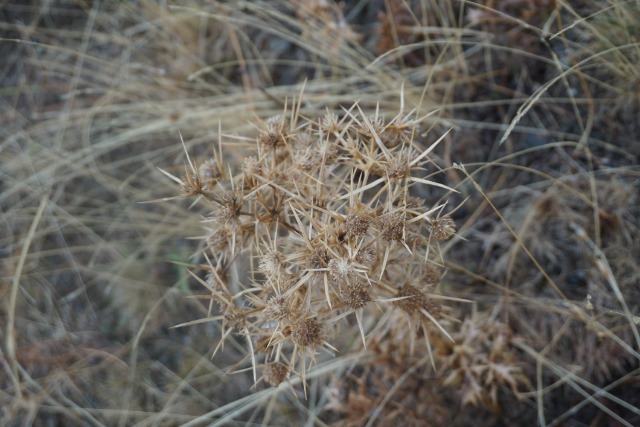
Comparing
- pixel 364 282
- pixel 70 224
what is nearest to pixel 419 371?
pixel 364 282

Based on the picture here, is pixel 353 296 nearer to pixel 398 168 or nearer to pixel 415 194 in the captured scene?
pixel 398 168

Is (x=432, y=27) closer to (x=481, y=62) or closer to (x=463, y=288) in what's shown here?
(x=481, y=62)

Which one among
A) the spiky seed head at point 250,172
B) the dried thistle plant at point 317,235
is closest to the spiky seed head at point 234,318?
the dried thistle plant at point 317,235

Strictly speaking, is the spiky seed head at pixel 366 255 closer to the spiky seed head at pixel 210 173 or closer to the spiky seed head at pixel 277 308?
the spiky seed head at pixel 277 308

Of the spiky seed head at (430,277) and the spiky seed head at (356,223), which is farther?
the spiky seed head at (430,277)

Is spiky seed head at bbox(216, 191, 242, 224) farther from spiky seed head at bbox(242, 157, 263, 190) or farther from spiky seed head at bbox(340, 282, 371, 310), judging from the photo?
spiky seed head at bbox(340, 282, 371, 310)
